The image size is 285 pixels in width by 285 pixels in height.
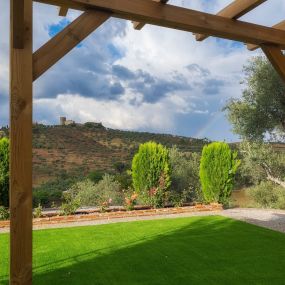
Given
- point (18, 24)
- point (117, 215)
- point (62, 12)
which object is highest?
point (62, 12)

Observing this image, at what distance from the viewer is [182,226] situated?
9.23 m

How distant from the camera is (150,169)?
12.9 metres

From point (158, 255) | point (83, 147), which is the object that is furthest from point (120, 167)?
point (158, 255)

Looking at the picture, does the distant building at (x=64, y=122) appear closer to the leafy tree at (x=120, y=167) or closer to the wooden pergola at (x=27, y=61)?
the leafy tree at (x=120, y=167)

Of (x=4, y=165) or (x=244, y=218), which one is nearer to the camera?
(x=244, y=218)

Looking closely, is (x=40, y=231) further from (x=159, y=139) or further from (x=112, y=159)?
(x=159, y=139)

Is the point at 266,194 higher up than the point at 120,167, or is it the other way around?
the point at 120,167

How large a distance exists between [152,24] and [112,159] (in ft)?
65.4

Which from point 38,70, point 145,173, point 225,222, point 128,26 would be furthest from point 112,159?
point 38,70

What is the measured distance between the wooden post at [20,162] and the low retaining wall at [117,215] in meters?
6.77

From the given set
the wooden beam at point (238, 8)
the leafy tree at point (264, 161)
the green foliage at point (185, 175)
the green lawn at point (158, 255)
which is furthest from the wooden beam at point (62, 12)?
the leafy tree at point (264, 161)

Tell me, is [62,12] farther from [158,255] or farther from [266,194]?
[266,194]

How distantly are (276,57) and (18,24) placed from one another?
3.20m

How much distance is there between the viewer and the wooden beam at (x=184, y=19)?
12.6 ft
